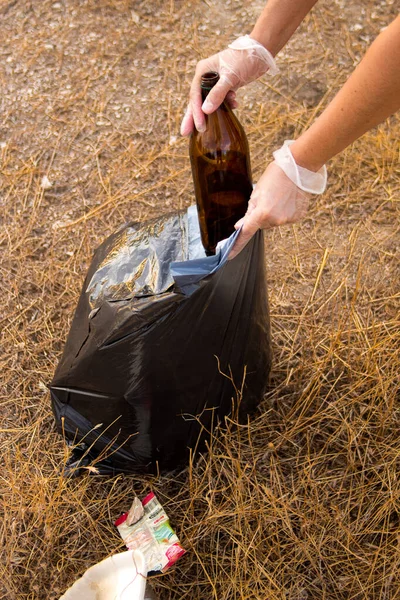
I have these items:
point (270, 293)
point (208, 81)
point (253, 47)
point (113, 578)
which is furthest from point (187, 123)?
point (113, 578)

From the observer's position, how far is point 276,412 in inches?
55.5

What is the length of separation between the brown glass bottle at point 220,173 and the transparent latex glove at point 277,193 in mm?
96

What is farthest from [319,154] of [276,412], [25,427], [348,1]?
[348,1]

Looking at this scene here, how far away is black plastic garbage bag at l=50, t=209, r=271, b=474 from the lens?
3.35 ft

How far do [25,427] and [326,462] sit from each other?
743 millimetres

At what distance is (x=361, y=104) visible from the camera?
886 millimetres

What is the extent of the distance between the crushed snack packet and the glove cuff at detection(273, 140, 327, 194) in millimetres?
758

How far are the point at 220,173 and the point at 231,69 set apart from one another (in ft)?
0.67

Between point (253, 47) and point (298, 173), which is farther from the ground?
point (253, 47)

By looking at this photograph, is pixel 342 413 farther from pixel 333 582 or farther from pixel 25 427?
pixel 25 427

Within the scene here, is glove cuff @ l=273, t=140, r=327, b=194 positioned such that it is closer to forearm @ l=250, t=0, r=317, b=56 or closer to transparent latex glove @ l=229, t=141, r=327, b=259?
transparent latex glove @ l=229, t=141, r=327, b=259

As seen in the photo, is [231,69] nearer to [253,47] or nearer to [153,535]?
[253,47]

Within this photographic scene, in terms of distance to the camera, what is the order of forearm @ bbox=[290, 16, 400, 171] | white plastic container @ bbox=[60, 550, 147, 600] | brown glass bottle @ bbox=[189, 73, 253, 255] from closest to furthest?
forearm @ bbox=[290, 16, 400, 171], white plastic container @ bbox=[60, 550, 147, 600], brown glass bottle @ bbox=[189, 73, 253, 255]

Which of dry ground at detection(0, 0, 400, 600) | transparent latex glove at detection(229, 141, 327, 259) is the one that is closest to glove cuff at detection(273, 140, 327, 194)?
transparent latex glove at detection(229, 141, 327, 259)
